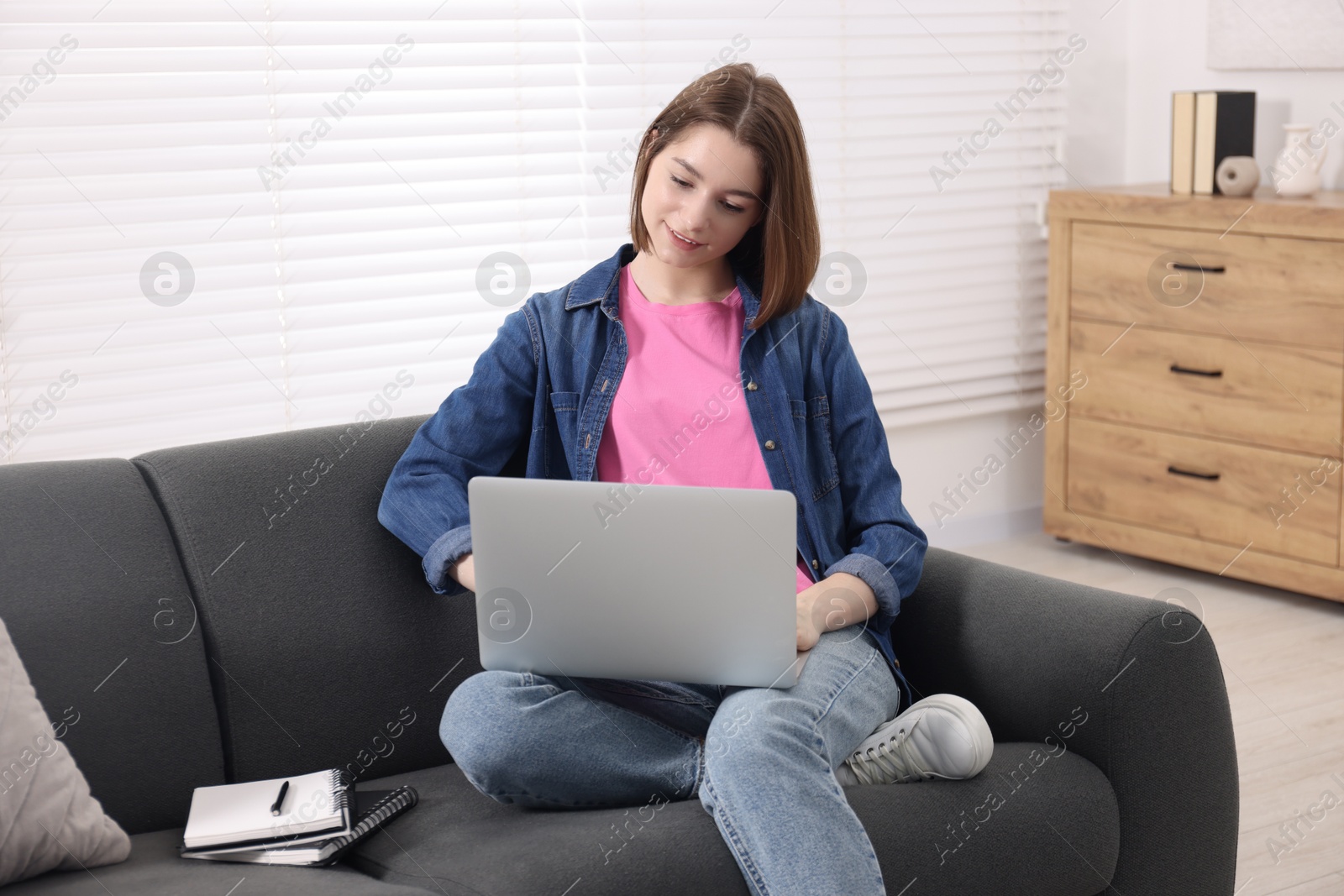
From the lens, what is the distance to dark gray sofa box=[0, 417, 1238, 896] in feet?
4.54

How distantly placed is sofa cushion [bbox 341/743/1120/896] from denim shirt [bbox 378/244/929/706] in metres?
0.25

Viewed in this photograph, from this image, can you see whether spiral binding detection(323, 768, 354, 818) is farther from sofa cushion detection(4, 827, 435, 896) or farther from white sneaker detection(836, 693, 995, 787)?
white sneaker detection(836, 693, 995, 787)

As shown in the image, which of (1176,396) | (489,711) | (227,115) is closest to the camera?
(489,711)

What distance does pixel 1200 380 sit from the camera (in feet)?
10.7

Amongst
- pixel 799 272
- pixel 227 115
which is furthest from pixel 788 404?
pixel 227 115

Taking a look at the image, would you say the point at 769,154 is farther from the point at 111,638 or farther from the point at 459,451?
the point at 111,638

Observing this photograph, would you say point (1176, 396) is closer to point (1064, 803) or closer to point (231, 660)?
point (1064, 803)

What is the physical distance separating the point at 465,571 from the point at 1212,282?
2.31 m

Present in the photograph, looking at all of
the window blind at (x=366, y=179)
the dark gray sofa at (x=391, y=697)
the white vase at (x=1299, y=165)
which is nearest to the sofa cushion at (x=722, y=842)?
the dark gray sofa at (x=391, y=697)

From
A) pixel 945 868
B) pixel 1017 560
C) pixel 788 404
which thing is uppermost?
pixel 788 404

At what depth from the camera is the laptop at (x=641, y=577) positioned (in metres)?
1.35

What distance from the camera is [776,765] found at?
4.43 feet

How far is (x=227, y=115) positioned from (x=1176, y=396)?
2.33 metres

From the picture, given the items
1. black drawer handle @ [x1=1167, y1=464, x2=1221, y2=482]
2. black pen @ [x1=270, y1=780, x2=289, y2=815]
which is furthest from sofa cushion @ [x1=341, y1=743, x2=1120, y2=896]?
black drawer handle @ [x1=1167, y1=464, x2=1221, y2=482]
